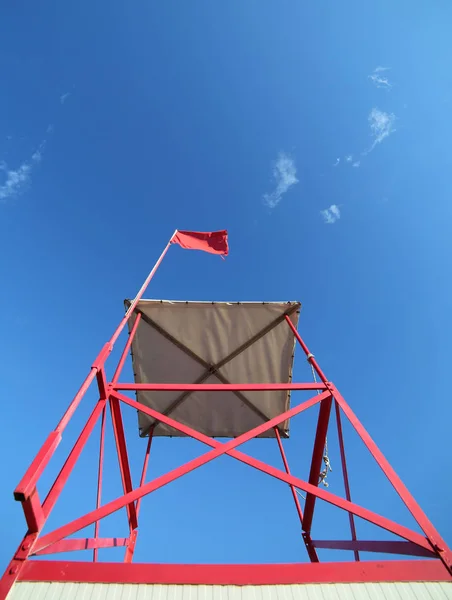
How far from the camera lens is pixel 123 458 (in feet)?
18.4

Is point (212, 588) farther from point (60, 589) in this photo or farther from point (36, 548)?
point (36, 548)

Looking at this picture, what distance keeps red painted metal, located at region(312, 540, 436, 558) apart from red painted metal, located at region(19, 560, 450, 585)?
0.19 metres

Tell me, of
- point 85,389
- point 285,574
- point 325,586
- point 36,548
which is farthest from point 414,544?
point 85,389

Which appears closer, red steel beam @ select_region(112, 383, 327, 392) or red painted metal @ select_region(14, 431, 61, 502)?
red painted metal @ select_region(14, 431, 61, 502)

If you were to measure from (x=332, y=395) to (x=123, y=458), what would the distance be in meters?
3.94

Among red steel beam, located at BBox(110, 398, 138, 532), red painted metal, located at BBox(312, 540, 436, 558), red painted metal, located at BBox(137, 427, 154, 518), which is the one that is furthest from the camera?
red painted metal, located at BBox(137, 427, 154, 518)

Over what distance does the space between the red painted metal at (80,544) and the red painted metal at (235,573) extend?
25 cm

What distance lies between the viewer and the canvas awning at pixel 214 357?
7.52 metres

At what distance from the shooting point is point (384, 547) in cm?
388

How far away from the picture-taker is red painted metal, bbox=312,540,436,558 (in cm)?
338

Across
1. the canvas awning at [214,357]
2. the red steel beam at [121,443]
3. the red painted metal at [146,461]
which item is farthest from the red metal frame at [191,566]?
the canvas awning at [214,357]

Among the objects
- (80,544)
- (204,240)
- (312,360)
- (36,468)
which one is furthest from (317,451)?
(204,240)

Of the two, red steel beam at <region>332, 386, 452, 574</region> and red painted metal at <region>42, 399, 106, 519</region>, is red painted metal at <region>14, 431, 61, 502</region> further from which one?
red steel beam at <region>332, 386, 452, 574</region>

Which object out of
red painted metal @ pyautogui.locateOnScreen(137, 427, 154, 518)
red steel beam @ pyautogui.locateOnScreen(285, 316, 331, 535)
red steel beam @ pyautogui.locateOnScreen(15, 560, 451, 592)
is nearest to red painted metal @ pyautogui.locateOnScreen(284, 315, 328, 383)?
red steel beam @ pyautogui.locateOnScreen(285, 316, 331, 535)
